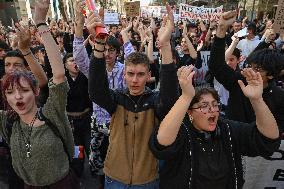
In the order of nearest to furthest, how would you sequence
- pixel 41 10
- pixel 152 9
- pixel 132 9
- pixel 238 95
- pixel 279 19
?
pixel 41 10 < pixel 238 95 < pixel 279 19 < pixel 132 9 < pixel 152 9

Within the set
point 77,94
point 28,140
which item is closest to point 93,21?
point 28,140

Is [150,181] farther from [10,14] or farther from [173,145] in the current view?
[10,14]

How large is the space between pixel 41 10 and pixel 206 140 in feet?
4.59

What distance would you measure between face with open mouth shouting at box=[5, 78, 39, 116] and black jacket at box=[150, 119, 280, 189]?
847 millimetres

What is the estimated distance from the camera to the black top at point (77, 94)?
4.31 metres

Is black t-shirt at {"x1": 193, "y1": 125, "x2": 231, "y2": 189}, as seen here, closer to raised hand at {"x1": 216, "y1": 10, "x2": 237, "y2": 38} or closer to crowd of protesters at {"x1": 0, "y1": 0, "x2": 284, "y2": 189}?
crowd of protesters at {"x1": 0, "y1": 0, "x2": 284, "y2": 189}

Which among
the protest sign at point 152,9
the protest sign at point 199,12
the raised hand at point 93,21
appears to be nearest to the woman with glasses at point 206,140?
the raised hand at point 93,21

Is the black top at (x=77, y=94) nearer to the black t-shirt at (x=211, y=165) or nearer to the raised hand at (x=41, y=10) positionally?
the raised hand at (x=41, y=10)

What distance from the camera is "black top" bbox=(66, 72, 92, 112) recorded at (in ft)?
14.1

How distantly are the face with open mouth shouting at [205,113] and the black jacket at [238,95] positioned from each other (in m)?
0.84

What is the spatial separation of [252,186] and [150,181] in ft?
4.26

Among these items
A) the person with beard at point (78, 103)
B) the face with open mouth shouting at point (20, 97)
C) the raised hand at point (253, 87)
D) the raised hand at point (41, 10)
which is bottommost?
the person with beard at point (78, 103)

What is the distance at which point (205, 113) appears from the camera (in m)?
2.13

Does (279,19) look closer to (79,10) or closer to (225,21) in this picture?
(225,21)
